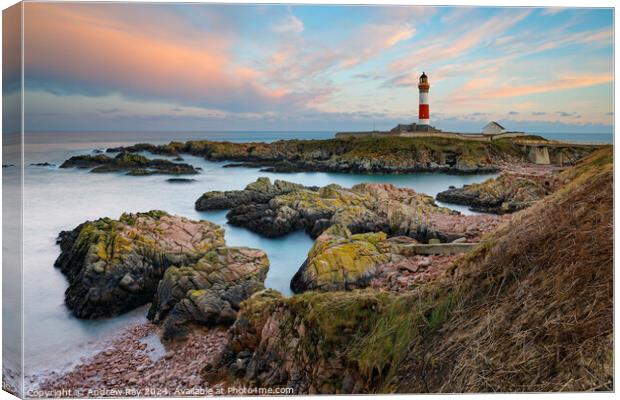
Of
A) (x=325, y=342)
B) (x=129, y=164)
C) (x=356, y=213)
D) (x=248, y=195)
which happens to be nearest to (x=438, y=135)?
(x=356, y=213)

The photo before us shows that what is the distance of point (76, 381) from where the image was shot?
497 centimetres

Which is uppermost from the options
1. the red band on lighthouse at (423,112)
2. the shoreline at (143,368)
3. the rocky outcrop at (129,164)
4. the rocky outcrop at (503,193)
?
the red band on lighthouse at (423,112)

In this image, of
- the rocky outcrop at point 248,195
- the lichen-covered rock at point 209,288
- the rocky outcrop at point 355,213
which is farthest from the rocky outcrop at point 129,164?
the lichen-covered rock at point 209,288

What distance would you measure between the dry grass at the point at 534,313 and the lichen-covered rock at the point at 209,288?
2.06 m

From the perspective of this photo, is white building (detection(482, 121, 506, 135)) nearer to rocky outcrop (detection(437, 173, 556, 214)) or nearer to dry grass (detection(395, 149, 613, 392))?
rocky outcrop (detection(437, 173, 556, 214))

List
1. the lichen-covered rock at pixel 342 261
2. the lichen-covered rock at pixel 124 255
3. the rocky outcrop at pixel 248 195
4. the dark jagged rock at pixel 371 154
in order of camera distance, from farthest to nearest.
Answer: the dark jagged rock at pixel 371 154 → the rocky outcrop at pixel 248 195 → the lichen-covered rock at pixel 124 255 → the lichen-covered rock at pixel 342 261

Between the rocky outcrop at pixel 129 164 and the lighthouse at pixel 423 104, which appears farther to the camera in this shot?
the rocky outcrop at pixel 129 164

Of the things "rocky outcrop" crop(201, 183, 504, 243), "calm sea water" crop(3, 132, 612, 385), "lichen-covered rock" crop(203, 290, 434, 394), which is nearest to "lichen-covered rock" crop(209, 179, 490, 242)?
"rocky outcrop" crop(201, 183, 504, 243)

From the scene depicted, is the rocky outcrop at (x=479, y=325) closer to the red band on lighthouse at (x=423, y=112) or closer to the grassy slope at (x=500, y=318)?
the grassy slope at (x=500, y=318)

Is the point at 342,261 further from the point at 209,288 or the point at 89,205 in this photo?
the point at 89,205

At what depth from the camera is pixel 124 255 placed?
570cm

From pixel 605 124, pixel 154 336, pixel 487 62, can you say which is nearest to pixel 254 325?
pixel 154 336

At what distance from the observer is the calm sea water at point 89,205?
5.07m

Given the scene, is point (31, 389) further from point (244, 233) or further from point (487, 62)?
point (487, 62)
